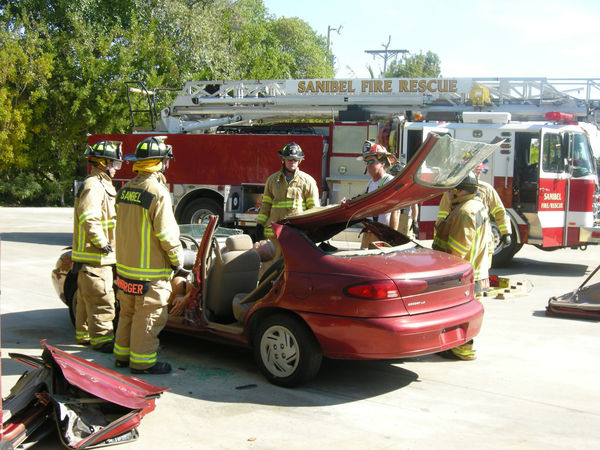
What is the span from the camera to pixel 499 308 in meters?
7.95

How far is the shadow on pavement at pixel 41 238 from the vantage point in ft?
46.1

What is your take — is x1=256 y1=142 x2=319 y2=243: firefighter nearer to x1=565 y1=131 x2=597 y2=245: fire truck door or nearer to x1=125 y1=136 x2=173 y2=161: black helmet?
x1=125 y1=136 x2=173 y2=161: black helmet

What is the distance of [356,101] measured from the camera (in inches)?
543

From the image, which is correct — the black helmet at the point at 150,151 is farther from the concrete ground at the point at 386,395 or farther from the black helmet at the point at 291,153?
the black helmet at the point at 291,153

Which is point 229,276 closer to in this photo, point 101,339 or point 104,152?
point 101,339

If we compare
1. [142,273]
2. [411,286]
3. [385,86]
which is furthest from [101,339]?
[385,86]

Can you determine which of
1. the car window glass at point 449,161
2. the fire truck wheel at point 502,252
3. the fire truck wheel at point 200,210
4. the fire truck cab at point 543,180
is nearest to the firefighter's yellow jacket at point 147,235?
the car window glass at point 449,161

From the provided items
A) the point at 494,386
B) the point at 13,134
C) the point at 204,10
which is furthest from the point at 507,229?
the point at 204,10

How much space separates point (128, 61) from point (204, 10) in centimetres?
522

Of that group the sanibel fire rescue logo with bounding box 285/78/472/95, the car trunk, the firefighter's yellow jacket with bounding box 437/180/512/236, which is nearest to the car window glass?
the car trunk

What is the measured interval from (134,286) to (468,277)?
2.59m

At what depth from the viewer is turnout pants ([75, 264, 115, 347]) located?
5.81m

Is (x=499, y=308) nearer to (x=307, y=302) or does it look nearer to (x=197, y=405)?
(x=307, y=302)

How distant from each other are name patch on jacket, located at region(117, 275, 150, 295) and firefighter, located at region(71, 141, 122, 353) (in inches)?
28.7
